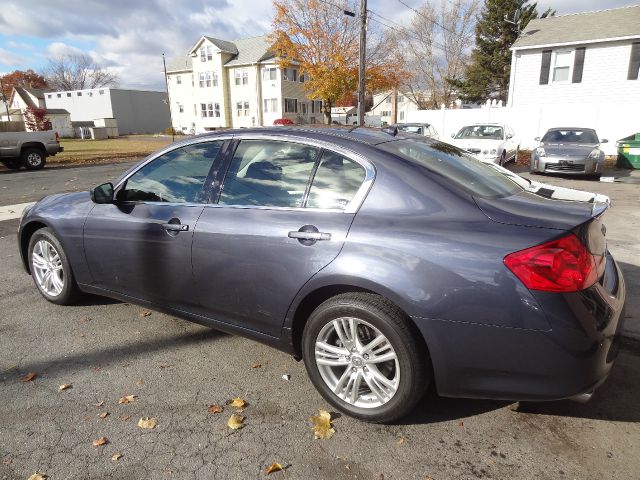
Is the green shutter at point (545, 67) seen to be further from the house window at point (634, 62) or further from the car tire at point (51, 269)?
the car tire at point (51, 269)

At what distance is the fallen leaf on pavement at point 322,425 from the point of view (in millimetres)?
2447

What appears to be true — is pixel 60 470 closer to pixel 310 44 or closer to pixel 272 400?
pixel 272 400

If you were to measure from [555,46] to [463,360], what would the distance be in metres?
24.0

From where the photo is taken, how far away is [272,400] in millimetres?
2756

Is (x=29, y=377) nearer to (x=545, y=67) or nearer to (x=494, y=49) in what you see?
(x=545, y=67)

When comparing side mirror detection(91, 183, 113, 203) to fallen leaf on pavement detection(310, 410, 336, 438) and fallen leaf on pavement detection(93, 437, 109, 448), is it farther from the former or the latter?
fallen leaf on pavement detection(310, 410, 336, 438)

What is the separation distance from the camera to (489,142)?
12961mm

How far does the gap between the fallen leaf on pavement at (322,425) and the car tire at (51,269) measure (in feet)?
8.49

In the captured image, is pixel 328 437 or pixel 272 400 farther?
pixel 272 400

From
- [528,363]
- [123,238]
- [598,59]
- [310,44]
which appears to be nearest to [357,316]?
[528,363]

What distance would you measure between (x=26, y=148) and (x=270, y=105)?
2922 centimetres

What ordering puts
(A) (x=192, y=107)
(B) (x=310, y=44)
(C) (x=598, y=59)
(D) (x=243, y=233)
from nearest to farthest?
(D) (x=243, y=233) < (C) (x=598, y=59) < (B) (x=310, y=44) < (A) (x=192, y=107)

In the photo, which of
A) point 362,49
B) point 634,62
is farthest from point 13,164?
point 634,62

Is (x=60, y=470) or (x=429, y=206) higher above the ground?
(x=429, y=206)
